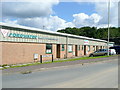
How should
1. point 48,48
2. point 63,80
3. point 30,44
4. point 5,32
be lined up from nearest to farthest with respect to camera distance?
point 63,80 < point 5,32 < point 30,44 < point 48,48

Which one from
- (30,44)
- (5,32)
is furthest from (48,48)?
(5,32)

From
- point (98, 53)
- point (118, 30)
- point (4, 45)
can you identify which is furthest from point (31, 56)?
point (118, 30)

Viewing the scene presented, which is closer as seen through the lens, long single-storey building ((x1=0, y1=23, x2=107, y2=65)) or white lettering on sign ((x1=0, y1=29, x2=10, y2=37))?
white lettering on sign ((x1=0, y1=29, x2=10, y2=37))

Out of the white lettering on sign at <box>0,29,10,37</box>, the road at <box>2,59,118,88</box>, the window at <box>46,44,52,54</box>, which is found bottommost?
the road at <box>2,59,118,88</box>

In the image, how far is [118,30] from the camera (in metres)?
121

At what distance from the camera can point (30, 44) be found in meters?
21.3

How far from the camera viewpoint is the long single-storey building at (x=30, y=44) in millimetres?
17677

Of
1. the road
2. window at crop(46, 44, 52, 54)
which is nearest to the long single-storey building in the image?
window at crop(46, 44, 52, 54)

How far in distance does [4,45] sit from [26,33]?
3.96 meters

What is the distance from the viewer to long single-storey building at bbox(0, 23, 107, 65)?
58.0 ft

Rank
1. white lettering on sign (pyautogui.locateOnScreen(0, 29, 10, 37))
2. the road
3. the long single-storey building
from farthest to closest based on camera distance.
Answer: the long single-storey building, white lettering on sign (pyautogui.locateOnScreen(0, 29, 10, 37)), the road

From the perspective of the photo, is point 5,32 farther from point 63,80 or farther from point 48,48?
point 63,80

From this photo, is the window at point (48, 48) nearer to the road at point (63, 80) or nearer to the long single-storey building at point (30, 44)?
the long single-storey building at point (30, 44)

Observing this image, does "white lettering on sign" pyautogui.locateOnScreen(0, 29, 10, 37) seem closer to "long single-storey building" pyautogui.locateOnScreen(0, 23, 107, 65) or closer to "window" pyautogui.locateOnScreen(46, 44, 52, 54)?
"long single-storey building" pyautogui.locateOnScreen(0, 23, 107, 65)
